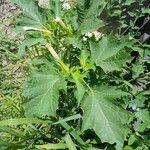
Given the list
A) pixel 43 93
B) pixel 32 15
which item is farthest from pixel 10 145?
pixel 32 15

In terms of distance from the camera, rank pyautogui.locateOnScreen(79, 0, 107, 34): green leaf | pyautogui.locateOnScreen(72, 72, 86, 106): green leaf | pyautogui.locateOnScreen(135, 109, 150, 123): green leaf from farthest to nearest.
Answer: pyautogui.locateOnScreen(135, 109, 150, 123): green leaf < pyautogui.locateOnScreen(79, 0, 107, 34): green leaf < pyautogui.locateOnScreen(72, 72, 86, 106): green leaf

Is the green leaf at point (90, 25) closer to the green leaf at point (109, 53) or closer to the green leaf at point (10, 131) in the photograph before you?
the green leaf at point (109, 53)

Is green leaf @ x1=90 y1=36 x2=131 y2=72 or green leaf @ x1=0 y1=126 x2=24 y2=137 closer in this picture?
green leaf @ x1=90 y1=36 x2=131 y2=72

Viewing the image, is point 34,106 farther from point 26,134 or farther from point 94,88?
point 26,134

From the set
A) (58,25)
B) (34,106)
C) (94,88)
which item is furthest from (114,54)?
(34,106)

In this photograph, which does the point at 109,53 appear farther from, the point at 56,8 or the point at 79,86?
the point at 56,8

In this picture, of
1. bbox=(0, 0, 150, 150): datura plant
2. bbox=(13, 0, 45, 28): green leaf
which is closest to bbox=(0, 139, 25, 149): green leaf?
bbox=(0, 0, 150, 150): datura plant

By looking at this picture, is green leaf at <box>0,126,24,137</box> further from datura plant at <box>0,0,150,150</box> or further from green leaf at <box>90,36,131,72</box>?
green leaf at <box>90,36,131,72</box>
